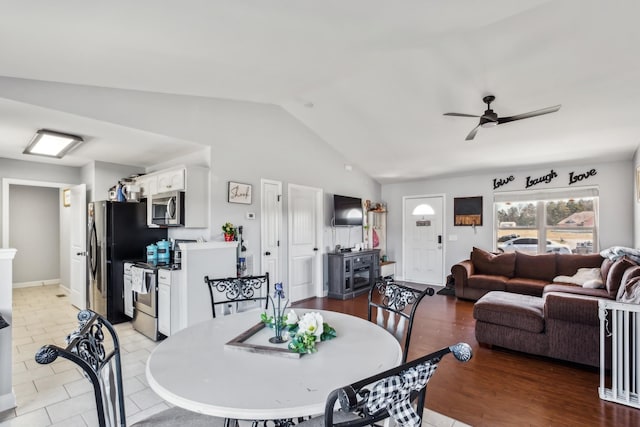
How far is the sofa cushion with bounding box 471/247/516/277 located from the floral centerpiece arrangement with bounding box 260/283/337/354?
4954 mm

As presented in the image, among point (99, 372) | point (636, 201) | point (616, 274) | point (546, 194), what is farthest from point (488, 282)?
point (99, 372)

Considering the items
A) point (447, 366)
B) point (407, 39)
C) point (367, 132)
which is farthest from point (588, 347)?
point (367, 132)

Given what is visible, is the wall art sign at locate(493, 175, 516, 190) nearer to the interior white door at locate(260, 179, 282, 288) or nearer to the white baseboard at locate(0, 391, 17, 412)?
the interior white door at locate(260, 179, 282, 288)

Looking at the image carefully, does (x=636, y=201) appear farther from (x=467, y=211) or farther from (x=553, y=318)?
(x=553, y=318)

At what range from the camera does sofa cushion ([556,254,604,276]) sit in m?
4.83

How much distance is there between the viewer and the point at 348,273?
566 centimetres

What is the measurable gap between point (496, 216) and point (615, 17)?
433cm

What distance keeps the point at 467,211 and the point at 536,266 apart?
1.61m

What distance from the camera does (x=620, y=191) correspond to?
5.05 metres

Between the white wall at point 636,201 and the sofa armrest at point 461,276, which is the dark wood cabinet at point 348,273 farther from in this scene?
the white wall at point 636,201

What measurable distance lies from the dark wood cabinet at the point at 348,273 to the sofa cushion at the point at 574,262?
10.4 feet

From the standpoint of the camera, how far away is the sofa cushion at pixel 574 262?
15.9 ft

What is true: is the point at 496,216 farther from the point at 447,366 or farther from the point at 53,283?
the point at 53,283

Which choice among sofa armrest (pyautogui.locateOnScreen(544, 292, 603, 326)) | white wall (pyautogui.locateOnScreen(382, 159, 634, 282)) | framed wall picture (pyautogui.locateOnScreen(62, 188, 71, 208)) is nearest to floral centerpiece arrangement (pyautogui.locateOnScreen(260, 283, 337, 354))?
sofa armrest (pyautogui.locateOnScreen(544, 292, 603, 326))
